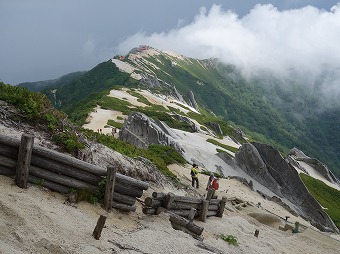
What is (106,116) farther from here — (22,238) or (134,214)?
(22,238)

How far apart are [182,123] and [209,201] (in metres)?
68.7

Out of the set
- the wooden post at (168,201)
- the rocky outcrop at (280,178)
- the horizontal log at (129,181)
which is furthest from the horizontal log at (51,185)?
the rocky outcrop at (280,178)

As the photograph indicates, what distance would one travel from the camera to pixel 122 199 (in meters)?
15.2

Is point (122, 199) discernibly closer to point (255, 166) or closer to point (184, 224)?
point (184, 224)

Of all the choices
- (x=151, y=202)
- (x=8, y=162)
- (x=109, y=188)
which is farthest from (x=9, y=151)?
(x=151, y=202)

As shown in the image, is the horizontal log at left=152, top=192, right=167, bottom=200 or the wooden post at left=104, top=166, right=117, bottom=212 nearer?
the wooden post at left=104, top=166, right=117, bottom=212

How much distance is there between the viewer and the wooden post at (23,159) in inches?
488

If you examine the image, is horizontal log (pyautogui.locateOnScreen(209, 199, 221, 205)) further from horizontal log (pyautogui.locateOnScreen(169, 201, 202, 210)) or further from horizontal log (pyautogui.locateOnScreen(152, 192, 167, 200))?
horizontal log (pyautogui.locateOnScreen(152, 192, 167, 200))

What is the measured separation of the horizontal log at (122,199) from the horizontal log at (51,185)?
202 centimetres

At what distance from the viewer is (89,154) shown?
57.7 feet

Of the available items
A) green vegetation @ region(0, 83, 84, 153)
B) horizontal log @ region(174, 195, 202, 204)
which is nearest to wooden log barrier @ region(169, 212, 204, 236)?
horizontal log @ region(174, 195, 202, 204)

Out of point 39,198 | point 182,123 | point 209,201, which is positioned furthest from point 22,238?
point 182,123

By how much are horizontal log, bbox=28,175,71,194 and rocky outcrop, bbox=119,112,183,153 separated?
128 ft

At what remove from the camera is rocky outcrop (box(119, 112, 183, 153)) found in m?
55.1
